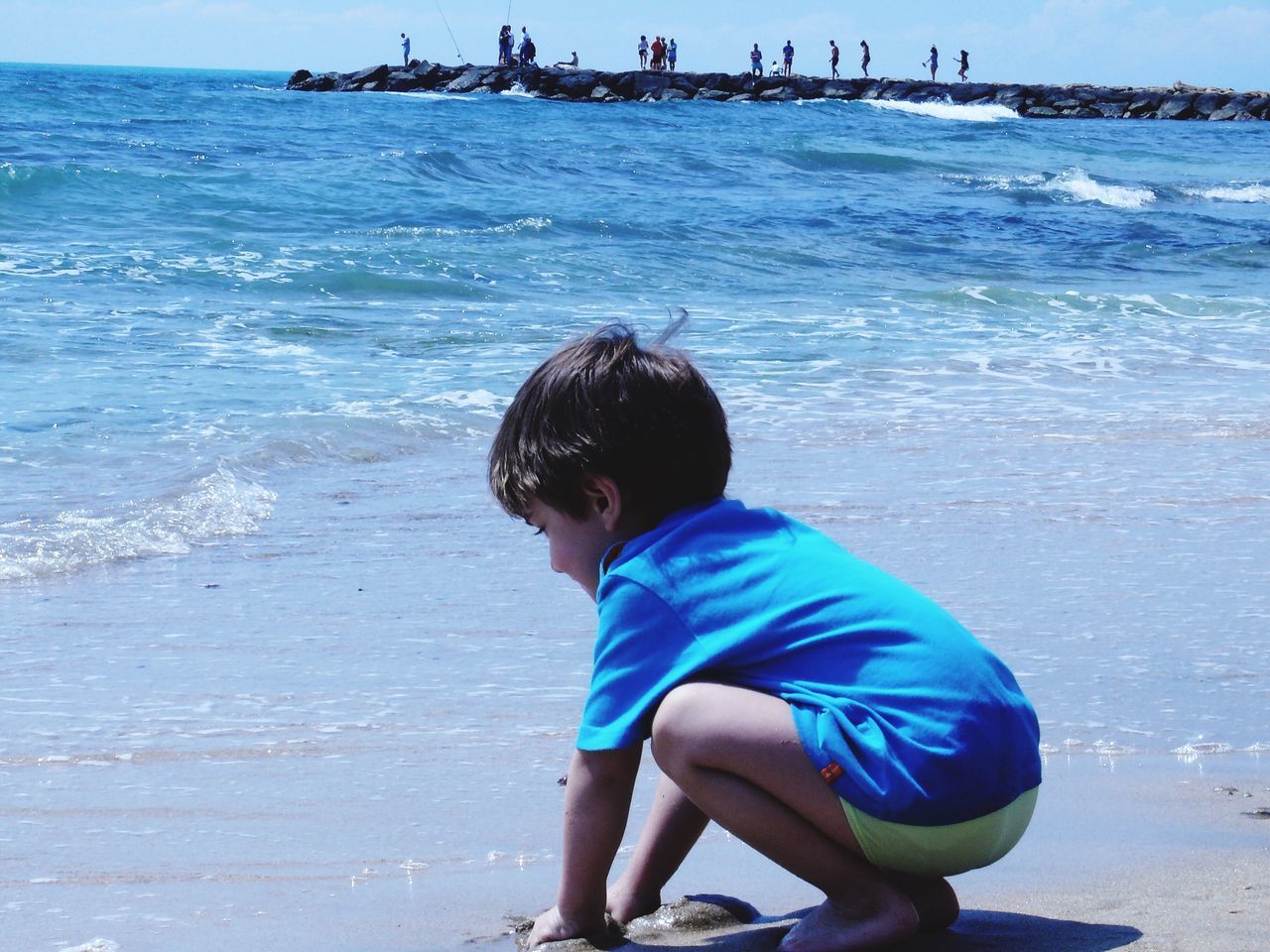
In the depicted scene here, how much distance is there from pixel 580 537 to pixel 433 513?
2.46m

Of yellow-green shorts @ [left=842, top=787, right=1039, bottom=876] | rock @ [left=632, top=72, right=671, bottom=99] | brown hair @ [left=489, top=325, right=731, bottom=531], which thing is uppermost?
rock @ [left=632, top=72, right=671, bottom=99]

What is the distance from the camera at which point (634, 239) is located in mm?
12562

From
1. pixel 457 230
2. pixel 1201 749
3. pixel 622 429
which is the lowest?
pixel 1201 749

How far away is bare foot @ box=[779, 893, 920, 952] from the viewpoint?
5.21ft

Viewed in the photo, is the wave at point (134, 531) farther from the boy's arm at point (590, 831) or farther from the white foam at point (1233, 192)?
the white foam at point (1233, 192)

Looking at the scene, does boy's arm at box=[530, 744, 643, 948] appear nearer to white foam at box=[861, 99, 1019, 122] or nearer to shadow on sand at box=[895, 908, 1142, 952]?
shadow on sand at box=[895, 908, 1142, 952]

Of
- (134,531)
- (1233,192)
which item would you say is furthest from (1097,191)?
(134,531)

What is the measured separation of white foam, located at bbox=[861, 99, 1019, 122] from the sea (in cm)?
3023

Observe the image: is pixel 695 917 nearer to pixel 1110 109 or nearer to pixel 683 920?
pixel 683 920

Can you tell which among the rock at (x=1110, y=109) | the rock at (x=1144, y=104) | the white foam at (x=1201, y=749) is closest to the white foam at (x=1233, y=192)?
the white foam at (x=1201, y=749)

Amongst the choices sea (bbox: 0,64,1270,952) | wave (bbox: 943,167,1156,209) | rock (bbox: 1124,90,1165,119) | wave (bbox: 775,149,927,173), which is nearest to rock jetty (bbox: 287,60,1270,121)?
rock (bbox: 1124,90,1165,119)

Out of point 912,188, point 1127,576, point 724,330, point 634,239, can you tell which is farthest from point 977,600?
point 912,188

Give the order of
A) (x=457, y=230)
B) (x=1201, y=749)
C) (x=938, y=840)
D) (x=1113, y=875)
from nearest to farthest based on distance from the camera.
Answer: (x=938, y=840)
(x=1113, y=875)
(x=1201, y=749)
(x=457, y=230)

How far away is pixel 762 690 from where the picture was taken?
1.59 m
